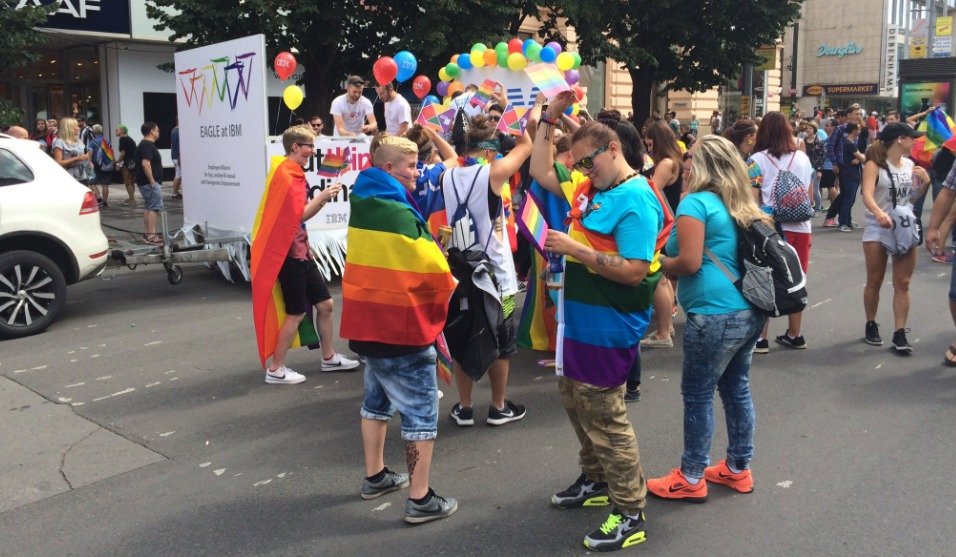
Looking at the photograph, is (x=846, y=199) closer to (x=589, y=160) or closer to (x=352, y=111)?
(x=352, y=111)

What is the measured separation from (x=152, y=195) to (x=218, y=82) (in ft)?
11.8

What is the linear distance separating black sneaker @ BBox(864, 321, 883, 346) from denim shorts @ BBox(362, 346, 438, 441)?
4.57 metres

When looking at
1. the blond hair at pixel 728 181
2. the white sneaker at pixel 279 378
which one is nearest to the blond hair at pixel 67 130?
the white sneaker at pixel 279 378

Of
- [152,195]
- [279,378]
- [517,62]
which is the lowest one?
[279,378]

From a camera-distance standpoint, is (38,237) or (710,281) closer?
(710,281)

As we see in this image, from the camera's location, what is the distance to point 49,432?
16.8 feet

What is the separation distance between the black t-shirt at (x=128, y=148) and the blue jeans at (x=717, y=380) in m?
14.3

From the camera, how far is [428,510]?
3.84 m

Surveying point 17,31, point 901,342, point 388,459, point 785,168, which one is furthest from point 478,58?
point 17,31

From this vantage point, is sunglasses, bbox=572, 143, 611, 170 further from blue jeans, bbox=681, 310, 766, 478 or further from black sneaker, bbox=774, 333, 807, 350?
black sneaker, bbox=774, 333, 807, 350

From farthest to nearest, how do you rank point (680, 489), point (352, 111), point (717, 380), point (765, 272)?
point (352, 111)
point (680, 489)
point (717, 380)
point (765, 272)

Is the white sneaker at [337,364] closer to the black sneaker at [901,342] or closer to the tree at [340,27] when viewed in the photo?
the black sneaker at [901,342]

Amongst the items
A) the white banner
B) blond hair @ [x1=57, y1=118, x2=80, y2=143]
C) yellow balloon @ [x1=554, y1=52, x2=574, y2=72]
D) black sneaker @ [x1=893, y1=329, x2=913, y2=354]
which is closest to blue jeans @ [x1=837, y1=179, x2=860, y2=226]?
yellow balloon @ [x1=554, y1=52, x2=574, y2=72]

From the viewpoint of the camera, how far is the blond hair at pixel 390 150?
148 inches
